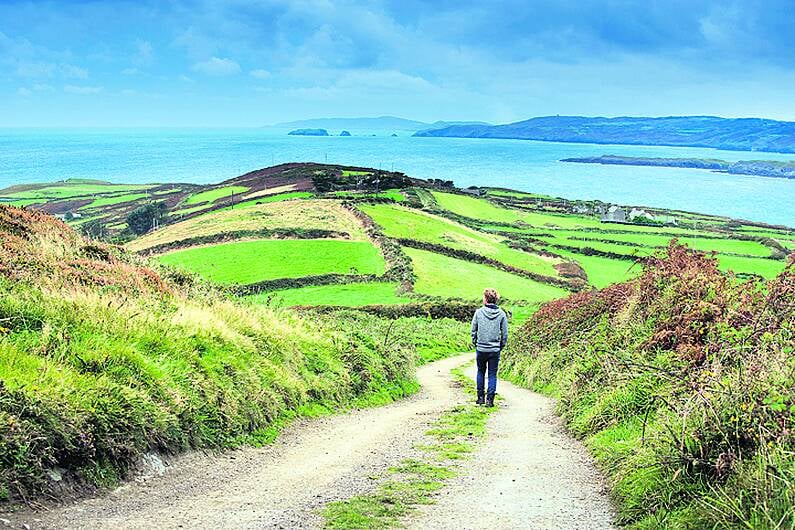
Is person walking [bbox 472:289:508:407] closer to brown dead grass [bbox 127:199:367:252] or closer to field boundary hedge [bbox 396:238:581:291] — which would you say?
field boundary hedge [bbox 396:238:581:291]

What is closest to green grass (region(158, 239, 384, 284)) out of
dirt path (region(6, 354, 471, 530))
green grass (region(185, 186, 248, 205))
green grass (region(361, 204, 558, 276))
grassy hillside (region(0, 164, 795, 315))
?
grassy hillside (region(0, 164, 795, 315))

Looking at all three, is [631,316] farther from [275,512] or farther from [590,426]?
[275,512]

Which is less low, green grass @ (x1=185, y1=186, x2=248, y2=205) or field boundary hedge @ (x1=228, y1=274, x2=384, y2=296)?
green grass @ (x1=185, y1=186, x2=248, y2=205)

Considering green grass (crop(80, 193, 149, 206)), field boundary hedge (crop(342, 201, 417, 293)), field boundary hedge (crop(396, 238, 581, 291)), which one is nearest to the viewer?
field boundary hedge (crop(342, 201, 417, 293))

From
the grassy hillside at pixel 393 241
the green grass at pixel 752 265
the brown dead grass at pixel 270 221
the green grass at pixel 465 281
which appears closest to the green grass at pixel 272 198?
the grassy hillside at pixel 393 241

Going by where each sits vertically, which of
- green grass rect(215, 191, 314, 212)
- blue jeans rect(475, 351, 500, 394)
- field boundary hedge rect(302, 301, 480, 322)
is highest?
green grass rect(215, 191, 314, 212)

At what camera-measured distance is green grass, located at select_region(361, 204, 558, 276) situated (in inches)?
3027

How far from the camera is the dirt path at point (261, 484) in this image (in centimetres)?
690

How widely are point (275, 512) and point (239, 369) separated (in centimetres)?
498

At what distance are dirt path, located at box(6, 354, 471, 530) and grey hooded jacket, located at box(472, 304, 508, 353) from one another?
2908 mm

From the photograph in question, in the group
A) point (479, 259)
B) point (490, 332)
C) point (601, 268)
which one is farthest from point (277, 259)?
point (490, 332)

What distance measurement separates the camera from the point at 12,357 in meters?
8.62

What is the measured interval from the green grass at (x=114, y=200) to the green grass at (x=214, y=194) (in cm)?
3477

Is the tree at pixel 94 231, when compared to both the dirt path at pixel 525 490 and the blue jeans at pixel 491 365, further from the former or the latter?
the dirt path at pixel 525 490
